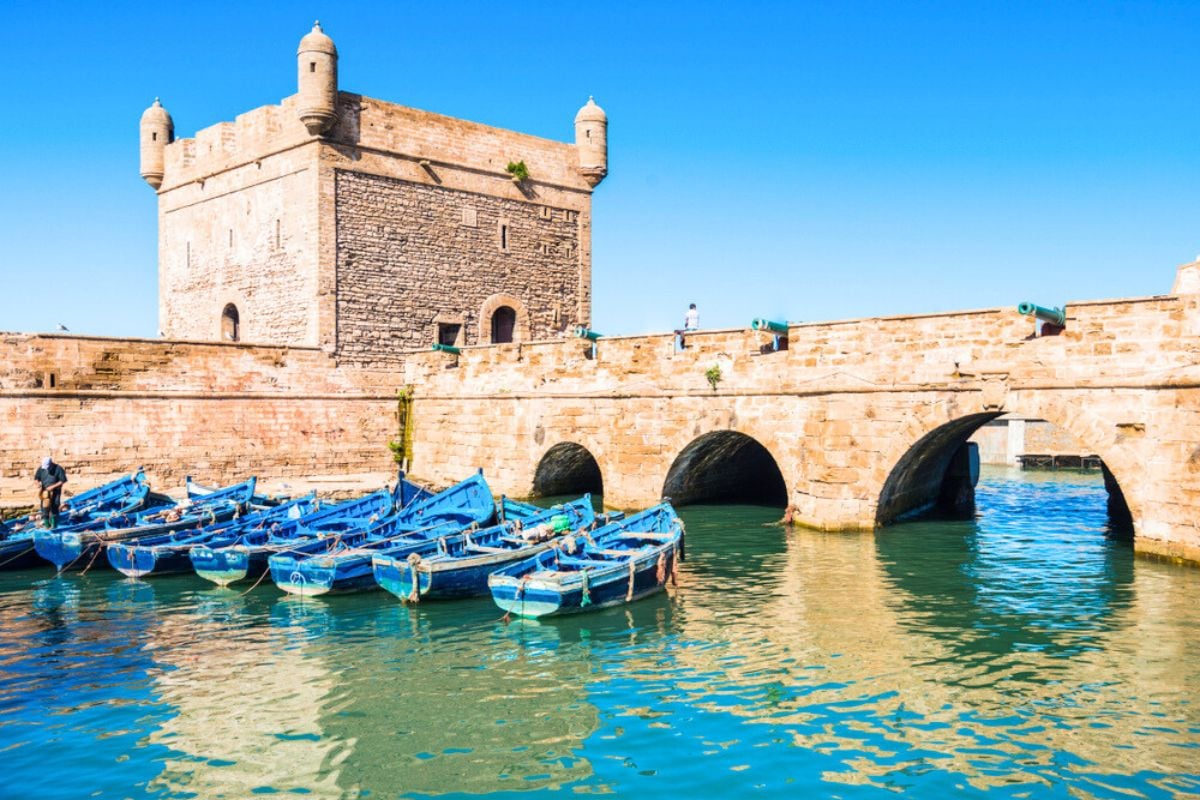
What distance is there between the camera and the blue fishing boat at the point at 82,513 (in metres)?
16.9

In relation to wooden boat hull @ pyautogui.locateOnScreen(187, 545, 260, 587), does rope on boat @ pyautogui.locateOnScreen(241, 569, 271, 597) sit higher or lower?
Answer: lower

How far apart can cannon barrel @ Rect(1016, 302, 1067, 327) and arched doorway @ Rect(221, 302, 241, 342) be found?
22.8m

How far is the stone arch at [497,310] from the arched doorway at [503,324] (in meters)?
0.08

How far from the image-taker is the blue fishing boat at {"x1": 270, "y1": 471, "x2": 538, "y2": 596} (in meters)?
14.5

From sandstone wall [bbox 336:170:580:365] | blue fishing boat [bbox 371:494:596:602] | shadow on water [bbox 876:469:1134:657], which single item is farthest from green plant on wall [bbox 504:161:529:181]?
blue fishing boat [bbox 371:494:596:602]

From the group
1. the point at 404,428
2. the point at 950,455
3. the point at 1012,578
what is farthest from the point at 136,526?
the point at 950,455

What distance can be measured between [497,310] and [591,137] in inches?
256

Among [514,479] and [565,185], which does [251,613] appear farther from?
[565,185]

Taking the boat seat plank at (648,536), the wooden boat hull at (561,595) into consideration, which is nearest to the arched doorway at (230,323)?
the boat seat plank at (648,536)

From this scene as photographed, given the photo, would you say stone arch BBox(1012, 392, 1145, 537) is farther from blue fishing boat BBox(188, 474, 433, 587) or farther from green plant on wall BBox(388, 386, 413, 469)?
green plant on wall BBox(388, 386, 413, 469)

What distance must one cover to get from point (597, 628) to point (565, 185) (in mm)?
21534

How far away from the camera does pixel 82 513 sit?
1880 centimetres

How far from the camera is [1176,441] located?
1468cm

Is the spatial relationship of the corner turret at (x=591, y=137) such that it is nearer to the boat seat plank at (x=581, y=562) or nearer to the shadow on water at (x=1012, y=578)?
the shadow on water at (x=1012, y=578)
